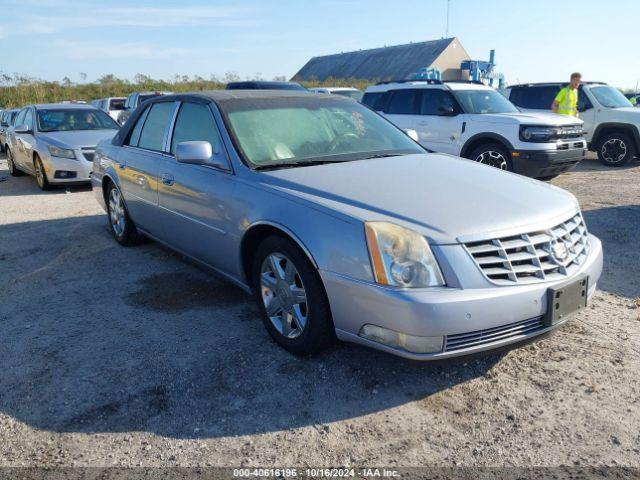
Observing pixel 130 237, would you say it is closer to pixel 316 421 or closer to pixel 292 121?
pixel 292 121

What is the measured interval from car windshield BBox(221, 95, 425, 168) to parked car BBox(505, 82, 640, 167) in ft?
28.0

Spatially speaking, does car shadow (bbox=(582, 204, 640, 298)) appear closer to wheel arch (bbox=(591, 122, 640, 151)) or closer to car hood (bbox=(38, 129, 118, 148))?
wheel arch (bbox=(591, 122, 640, 151))

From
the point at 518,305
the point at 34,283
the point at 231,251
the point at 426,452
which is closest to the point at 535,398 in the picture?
the point at 518,305

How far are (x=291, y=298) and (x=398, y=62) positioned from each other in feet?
161

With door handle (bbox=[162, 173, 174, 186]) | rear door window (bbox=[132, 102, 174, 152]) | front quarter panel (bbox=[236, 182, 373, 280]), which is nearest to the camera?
front quarter panel (bbox=[236, 182, 373, 280])

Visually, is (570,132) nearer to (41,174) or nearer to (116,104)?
(41,174)

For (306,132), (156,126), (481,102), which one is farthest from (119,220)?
(481,102)

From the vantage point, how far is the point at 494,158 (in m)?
9.07

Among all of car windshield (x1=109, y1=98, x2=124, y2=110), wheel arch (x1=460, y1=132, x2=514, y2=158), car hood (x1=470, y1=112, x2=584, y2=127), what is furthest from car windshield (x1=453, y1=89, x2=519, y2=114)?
car windshield (x1=109, y1=98, x2=124, y2=110)

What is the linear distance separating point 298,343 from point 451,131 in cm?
710

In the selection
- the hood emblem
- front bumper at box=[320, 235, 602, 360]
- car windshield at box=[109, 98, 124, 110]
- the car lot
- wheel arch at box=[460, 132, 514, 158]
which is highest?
car windshield at box=[109, 98, 124, 110]

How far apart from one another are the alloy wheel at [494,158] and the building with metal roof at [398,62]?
117 feet

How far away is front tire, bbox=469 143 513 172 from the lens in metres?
8.84

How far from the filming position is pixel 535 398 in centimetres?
292
